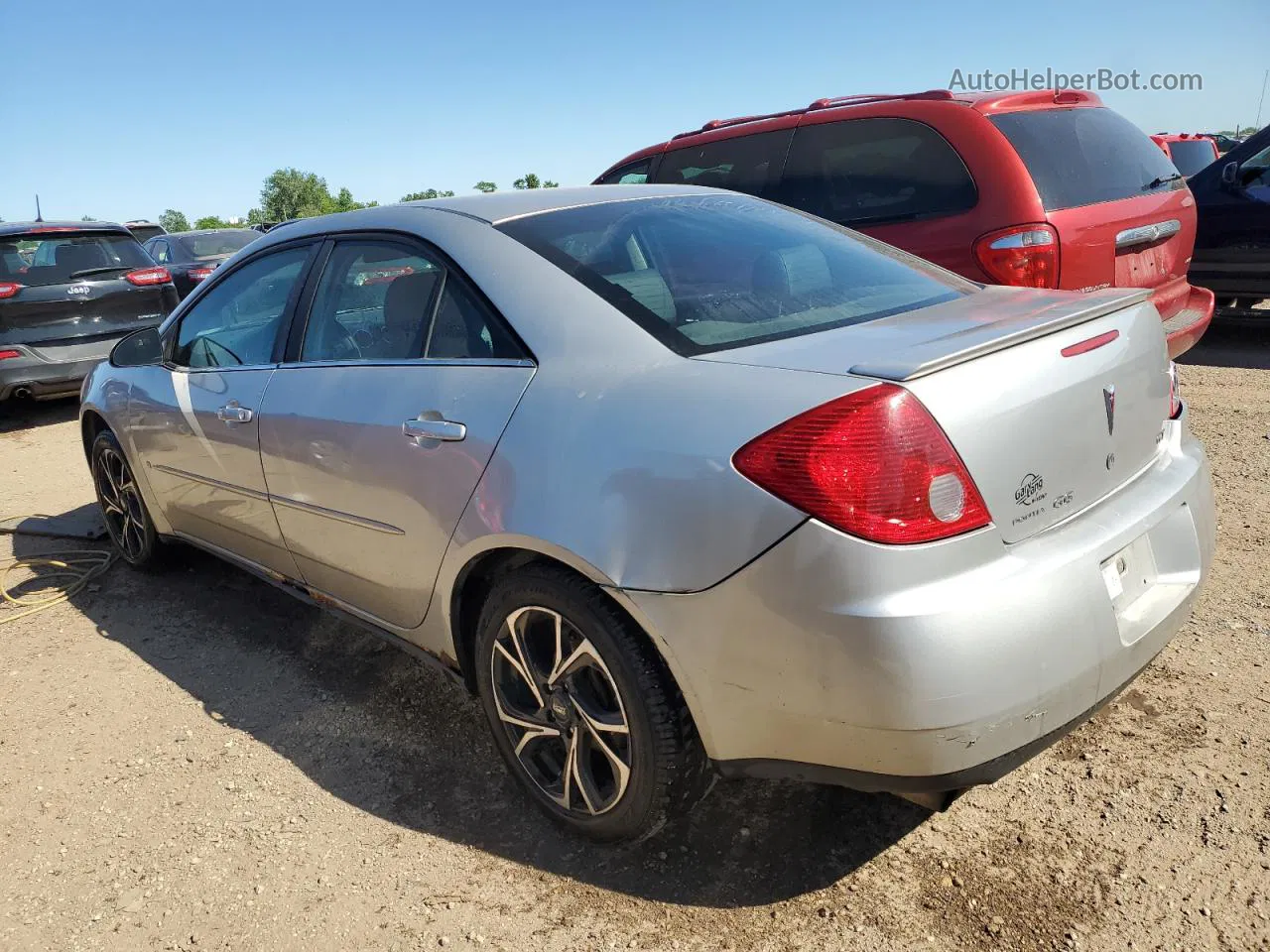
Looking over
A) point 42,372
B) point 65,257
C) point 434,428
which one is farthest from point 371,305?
point 65,257

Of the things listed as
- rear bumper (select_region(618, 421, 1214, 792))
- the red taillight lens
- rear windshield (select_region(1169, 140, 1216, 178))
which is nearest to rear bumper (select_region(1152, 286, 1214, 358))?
rear bumper (select_region(618, 421, 1214, 792))

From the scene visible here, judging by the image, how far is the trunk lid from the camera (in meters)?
1.97

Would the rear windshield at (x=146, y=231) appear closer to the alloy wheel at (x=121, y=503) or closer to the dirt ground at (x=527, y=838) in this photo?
the alloy wheel at (x=121, y=503)

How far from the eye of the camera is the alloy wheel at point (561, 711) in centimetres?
237

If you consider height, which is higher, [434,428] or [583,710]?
[434,428]

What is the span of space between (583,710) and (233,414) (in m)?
1.85

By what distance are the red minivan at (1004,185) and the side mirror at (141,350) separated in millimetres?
3404

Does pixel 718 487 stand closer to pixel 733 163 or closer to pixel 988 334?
pixel 988 334

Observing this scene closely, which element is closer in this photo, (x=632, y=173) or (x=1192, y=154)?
(x=632, y=173)

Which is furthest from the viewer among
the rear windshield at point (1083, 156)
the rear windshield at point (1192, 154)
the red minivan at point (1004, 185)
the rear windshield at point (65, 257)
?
the rear windshield at point (1192, 154)

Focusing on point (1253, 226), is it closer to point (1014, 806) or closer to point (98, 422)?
point (1014, 806)

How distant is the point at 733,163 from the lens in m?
6.11

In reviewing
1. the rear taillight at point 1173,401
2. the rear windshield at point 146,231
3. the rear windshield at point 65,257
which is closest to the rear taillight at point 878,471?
the rear taillight at point 1173,401

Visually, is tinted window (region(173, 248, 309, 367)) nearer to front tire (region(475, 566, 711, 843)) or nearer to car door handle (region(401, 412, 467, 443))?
car door handle (region(401, 412, 467, 443))
